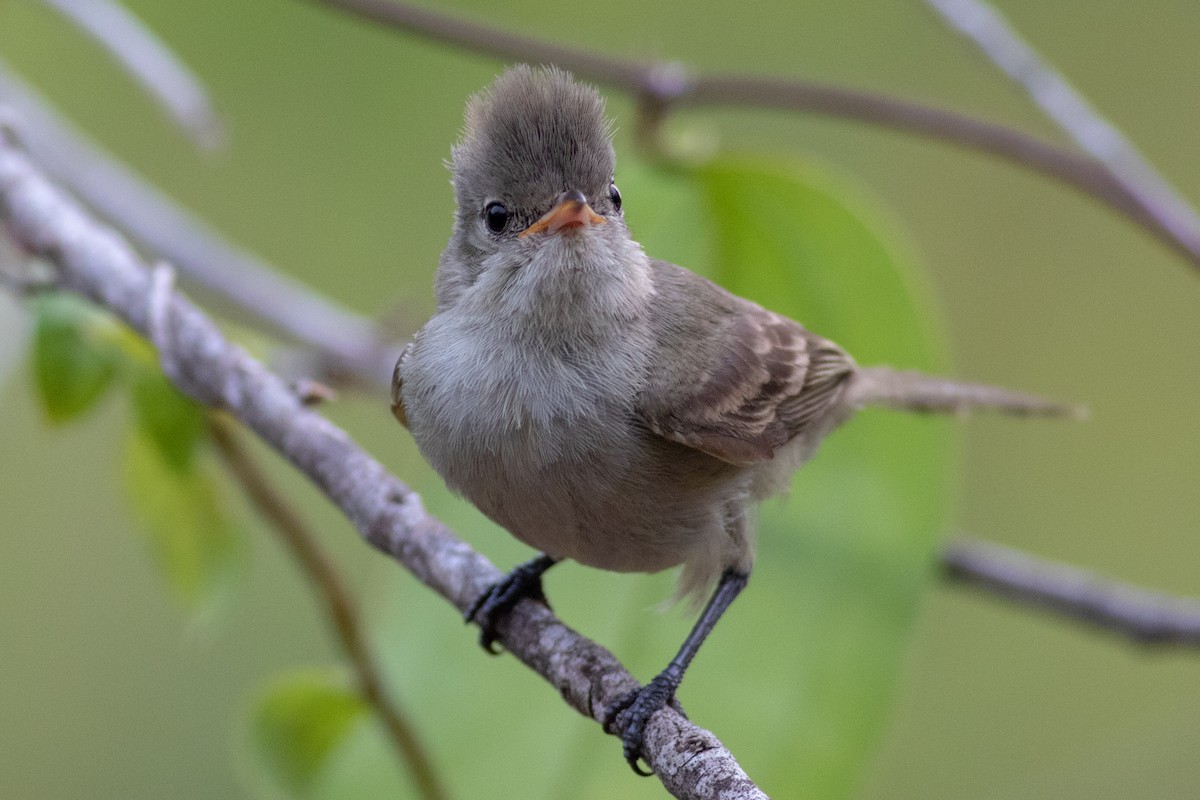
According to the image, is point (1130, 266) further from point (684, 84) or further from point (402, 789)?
point (402, 789)

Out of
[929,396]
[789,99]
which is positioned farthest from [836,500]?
[789,99]

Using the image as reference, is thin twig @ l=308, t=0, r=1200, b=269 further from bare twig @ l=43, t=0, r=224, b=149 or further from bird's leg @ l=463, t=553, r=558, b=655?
bird's leg @ l=463, t=553, r=558, b=655

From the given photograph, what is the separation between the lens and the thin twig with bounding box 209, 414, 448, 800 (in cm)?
239

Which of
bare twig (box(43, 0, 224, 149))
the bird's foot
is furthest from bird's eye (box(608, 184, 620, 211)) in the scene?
the bird's foot

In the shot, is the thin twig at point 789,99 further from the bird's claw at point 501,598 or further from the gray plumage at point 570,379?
the bird's claw at point 501,598

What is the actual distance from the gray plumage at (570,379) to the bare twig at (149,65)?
581 mm

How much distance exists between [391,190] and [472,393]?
9.86 feet

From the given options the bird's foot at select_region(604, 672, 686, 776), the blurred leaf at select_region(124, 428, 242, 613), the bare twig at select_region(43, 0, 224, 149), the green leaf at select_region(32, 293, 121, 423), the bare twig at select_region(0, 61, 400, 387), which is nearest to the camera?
the bird's foot at select_region(604, 672, 686, 776)

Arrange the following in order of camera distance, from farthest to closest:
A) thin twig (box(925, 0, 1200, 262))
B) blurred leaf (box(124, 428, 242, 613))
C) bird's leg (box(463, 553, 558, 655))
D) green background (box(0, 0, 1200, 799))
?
green background (box(0, 0, 1200, 799)), thin twig (box(925, 0, 1200, 262)), blurred leaf (box(124, 428, 242, 613)), bird's leg (box(463, 553, 558, 655))

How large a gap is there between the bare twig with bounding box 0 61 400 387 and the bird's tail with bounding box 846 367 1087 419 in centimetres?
133

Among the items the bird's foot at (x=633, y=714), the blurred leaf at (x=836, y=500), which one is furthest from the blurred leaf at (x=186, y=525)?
the blurred leaf at (x=836, y=500)

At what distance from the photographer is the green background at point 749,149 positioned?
4.79 m

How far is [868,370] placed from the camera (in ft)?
9.83

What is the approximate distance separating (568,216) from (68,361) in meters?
0.94
